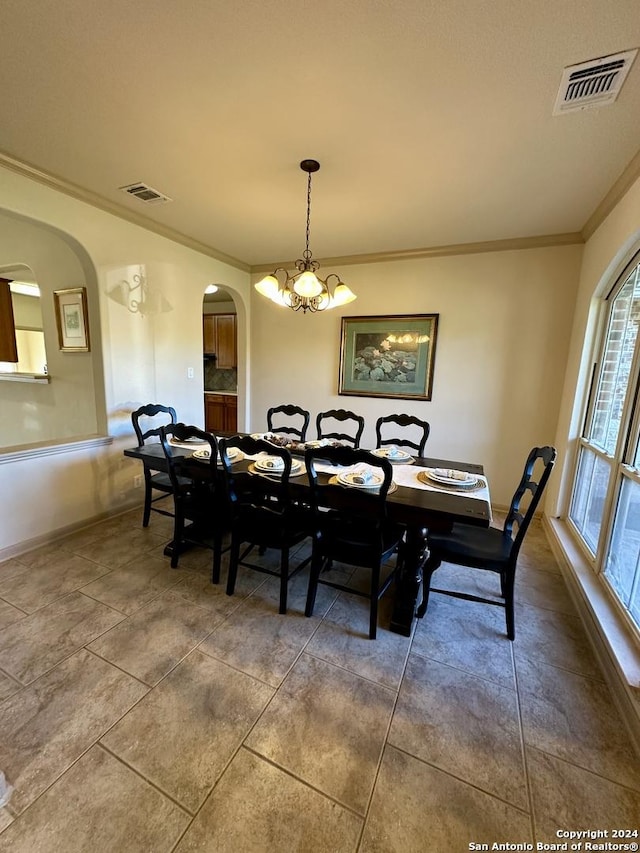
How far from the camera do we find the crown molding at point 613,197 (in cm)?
205

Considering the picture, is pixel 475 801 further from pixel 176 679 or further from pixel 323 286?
pixel 323 286

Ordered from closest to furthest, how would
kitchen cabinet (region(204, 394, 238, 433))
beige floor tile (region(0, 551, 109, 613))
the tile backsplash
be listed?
1. beige floor tile (region(0, 551, 109, 613))
2. kitchen cabinet (region(204, 394, 238, 433))
3. the tile backsplash

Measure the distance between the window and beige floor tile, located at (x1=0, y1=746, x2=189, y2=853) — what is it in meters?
2.18

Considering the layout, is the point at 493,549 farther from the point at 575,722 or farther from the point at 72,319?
the point at 72,319

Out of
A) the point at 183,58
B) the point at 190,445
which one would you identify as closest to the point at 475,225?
the point at 183,58

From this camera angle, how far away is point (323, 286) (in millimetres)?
2500

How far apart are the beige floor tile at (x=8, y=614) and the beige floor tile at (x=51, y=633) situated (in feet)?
0.13

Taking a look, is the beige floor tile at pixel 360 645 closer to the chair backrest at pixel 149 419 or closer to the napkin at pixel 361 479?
the napkin at pixel 361 479

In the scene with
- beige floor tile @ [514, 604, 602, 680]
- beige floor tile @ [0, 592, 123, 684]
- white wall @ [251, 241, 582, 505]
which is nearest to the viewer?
beige floor tile @ [0, 592, 123, 684]

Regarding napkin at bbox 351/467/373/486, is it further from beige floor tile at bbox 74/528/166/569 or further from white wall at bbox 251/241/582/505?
white wall at bbox 251/241/582/505

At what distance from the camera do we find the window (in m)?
1.97

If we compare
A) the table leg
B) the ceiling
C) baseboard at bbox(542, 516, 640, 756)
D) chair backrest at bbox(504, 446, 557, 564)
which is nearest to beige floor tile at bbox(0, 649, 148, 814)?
the table leg

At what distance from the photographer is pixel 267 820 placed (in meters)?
1.11

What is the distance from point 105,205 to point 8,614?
2986 millimetres
